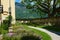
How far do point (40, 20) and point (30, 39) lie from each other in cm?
2658

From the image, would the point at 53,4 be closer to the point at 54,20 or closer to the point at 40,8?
the point at 40,8

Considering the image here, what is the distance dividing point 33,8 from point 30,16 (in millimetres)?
7496

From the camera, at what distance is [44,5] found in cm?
3588

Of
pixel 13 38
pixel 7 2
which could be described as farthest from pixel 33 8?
pixel 13 38

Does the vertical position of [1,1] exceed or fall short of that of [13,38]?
it exceeds it

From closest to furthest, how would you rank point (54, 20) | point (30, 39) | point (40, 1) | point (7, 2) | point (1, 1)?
point (30, 39) → point (1, 1) → point (7, 2) → point (54, 20) → point (40, 1)

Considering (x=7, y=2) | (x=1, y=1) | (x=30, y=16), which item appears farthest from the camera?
(x=30, y=16)

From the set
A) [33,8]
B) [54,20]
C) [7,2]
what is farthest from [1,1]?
[33,8]

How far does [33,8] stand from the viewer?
37.8 metres

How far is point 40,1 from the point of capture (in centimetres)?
3516

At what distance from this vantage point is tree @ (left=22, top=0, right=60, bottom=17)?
115ft

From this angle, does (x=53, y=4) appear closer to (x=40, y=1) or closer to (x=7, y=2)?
(x=40, y=1)

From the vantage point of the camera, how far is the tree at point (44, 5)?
34938 mm

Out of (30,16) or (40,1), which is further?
(30,16)
